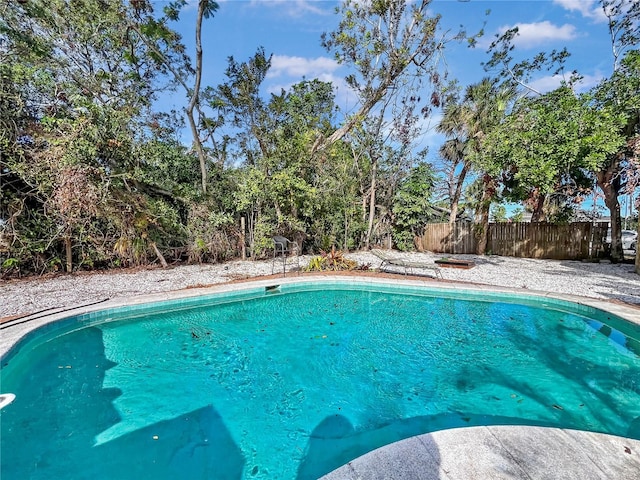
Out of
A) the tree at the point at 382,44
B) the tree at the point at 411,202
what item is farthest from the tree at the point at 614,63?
the tree at the point at 411,202

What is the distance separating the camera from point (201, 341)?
4.89 metres

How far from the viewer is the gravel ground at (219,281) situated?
6.25m

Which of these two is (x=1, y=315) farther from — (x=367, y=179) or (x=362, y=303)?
(x=367, y=179)

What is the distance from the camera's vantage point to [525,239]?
42.8 ft

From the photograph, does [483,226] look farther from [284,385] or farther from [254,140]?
[284,385]

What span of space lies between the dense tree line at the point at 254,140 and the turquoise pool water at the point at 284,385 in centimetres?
465

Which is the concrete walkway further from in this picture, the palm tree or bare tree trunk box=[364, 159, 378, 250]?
bare tree trunk box=[364, 159, 378, 250]

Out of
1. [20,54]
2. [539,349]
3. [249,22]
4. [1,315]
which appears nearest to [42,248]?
[1,315]

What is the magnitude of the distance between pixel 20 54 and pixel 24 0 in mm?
1606

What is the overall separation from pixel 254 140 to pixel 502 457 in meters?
13.7

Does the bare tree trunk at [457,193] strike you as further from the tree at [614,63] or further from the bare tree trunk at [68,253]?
the bare tree trunk at [68,253]

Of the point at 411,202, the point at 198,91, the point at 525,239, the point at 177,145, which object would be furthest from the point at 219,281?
the point at 525,239

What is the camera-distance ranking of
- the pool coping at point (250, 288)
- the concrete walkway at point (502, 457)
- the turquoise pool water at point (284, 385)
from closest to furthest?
the concrete walkway at point (502, 457), the turquoise pool water at point (284, 385), the pool coping at point (250, 288)

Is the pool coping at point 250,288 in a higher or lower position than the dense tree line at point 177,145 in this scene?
lower
